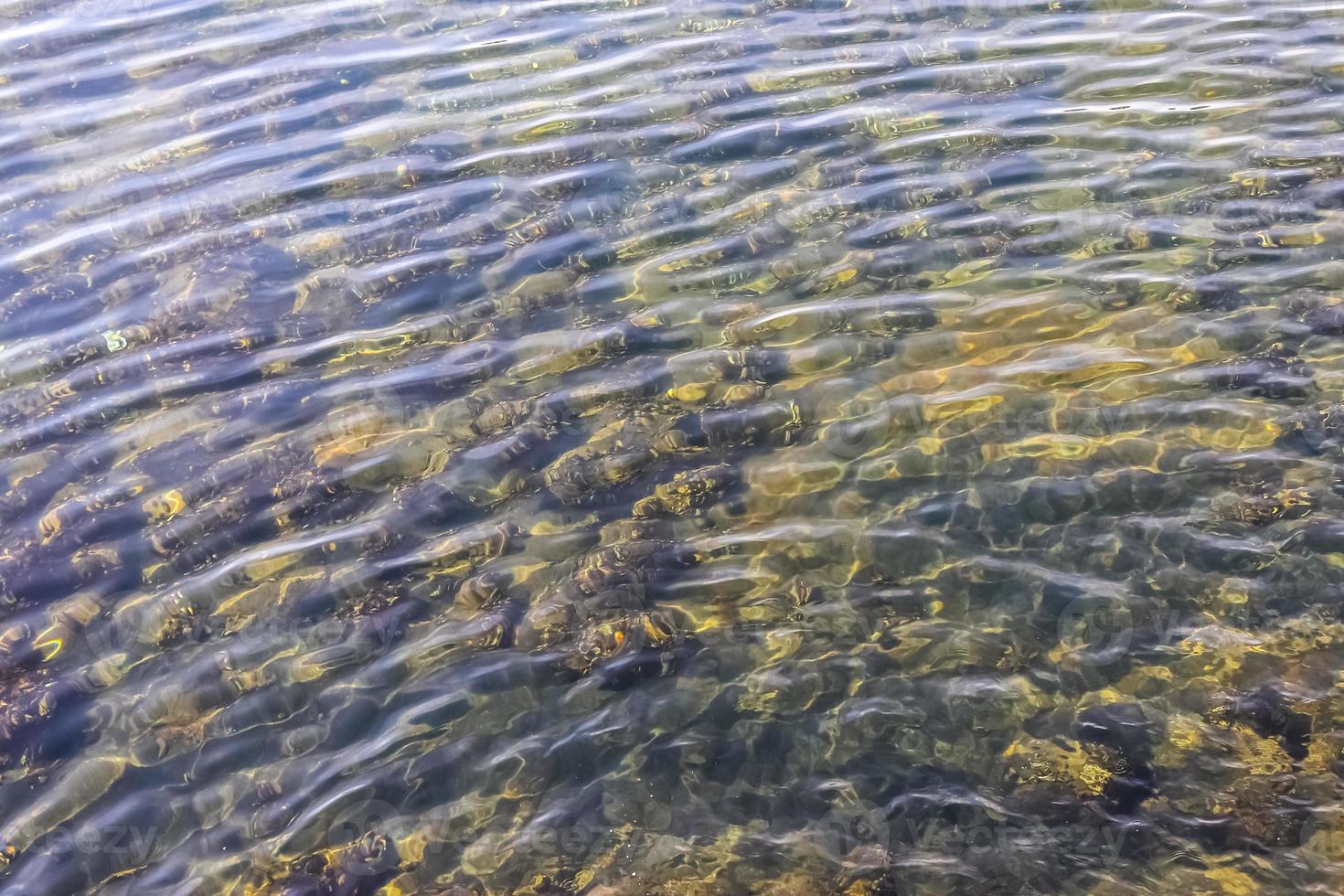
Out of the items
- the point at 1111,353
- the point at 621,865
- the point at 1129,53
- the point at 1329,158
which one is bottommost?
the point at 621,865

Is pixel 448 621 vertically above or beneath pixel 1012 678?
above

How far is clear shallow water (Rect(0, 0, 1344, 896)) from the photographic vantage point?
4574mm

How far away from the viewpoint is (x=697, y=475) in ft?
20.1

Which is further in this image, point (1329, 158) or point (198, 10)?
point (198, 10)

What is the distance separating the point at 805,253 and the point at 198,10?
29.5 feet

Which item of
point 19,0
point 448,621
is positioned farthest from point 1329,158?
point 19,0

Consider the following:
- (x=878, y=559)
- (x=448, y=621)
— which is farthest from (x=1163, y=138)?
(x=448, y=621)

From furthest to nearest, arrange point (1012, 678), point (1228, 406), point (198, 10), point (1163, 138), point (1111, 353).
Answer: point (198, 10) → point (1163, 138) → point (1111, 353) → point (1228, 406) → point (1012, 678)

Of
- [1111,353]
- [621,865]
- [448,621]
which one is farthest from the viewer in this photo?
[1111,353]

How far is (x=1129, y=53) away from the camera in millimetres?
9828

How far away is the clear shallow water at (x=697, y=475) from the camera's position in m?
4.57

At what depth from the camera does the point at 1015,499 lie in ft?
19.0

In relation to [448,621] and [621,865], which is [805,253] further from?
[621,865]

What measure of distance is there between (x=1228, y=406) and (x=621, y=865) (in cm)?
451
